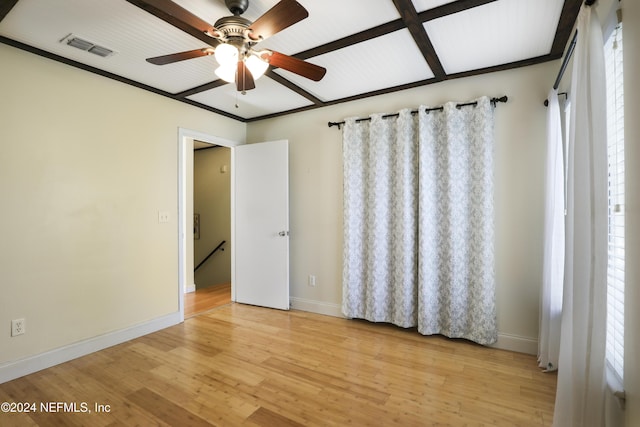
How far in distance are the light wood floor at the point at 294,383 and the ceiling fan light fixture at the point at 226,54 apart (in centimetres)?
213

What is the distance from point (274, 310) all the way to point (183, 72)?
2798 mm

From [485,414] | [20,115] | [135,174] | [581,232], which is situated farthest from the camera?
[135,174]

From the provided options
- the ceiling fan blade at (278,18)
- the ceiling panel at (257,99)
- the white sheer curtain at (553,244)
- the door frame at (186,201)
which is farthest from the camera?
the door frame at (186,201)

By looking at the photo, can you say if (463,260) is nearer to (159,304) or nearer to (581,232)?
(581,232)

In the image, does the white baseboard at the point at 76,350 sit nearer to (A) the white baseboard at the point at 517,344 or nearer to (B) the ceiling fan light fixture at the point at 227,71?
(B) the ceiling fan light fixture at the point at 227,71

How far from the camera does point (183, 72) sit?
2811 millimetres

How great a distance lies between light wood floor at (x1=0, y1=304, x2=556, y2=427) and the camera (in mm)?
1868

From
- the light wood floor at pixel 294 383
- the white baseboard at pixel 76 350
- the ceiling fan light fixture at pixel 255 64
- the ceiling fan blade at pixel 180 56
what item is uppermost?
the ceiling fan blade at pixel 180 56

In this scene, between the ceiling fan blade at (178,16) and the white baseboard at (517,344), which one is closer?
the ceiling fan blade at (178,16)

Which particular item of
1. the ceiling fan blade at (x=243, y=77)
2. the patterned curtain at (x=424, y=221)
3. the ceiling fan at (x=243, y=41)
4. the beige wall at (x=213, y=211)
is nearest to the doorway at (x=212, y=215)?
the beige wall at (x=213, y=211)

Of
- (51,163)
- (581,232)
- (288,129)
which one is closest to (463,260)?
(581,232)

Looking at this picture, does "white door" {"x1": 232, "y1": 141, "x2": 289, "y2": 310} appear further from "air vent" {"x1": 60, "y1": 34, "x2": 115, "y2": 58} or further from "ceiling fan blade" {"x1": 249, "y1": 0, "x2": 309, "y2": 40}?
"ceiling fan blade" {"x1": 249, "y1": 0, "x2": 309, "y2": 40}

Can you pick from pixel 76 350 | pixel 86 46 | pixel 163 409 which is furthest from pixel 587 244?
pixel 76 350

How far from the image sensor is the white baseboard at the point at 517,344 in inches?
105
